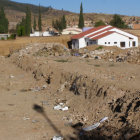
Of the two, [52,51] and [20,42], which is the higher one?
[20,42]

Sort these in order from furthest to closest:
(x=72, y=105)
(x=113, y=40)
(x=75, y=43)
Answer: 1. (x=75, y=43)
2. (x=113, y=40)
3. (x=72, y=105)

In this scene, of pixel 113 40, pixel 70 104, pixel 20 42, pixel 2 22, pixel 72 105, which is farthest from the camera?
pixel 2 22

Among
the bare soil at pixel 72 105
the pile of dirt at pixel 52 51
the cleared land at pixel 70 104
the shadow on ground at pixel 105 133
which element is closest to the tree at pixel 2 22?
the pile of dirt at pixel 52 51

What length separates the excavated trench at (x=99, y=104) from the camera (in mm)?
8031

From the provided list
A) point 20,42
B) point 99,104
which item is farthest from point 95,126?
point 20,42

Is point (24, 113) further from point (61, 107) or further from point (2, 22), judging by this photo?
point (2, 22)

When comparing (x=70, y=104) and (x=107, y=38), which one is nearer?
(x=70, y=104)

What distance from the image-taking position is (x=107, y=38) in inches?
1581

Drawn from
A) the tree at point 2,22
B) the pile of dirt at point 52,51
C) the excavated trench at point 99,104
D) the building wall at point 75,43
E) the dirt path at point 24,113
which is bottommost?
the dirt path at point 24,113

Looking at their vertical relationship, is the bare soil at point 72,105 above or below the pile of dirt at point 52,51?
below

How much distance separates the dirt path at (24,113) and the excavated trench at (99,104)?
677 mm

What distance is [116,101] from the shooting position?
378 inches

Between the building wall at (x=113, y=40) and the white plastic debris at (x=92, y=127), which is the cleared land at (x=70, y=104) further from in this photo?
the building wall at (x=113, y=40)

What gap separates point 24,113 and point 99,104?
2.74 meters
